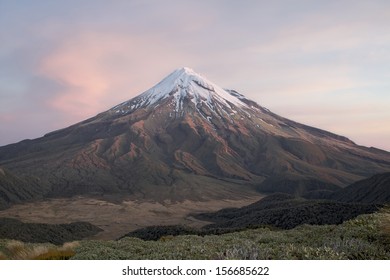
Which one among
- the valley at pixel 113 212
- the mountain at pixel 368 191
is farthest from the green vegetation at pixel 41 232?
the mountain at pixel 368 191

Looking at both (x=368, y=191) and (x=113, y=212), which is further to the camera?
(x=113, y=212)

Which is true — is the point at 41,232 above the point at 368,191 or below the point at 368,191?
below

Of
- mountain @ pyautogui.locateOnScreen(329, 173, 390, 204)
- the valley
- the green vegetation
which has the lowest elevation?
the valley

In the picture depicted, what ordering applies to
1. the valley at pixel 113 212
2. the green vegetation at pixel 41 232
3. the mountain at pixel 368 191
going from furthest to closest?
the valley at pixel 113 212, the mountain at pixel 368 191, the green vegetation at pixel 41 232

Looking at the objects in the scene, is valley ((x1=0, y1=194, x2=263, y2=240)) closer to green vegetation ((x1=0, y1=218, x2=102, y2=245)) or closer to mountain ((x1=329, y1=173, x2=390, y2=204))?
green vegetation ((x1=0, y1=218, x2=102, y2=245))

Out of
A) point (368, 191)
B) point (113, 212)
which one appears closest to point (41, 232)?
point (113, 212)

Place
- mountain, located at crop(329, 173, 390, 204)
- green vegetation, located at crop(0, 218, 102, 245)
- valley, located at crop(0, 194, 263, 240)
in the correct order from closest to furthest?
green vegetation, located at crop(0, 218, 102, 245) < mountain, located at crop(329, 173, 390, 204) < valley, located at crop(0, 194, 263, 240)

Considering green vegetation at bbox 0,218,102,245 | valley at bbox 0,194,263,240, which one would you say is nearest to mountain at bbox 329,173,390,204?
valley at bbox 0,194,263,240

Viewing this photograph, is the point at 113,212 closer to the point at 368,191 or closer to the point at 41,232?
the point at 41,232

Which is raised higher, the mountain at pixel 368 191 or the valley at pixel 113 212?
the mountain at pixel 368 191

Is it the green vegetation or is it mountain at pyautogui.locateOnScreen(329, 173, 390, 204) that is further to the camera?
mountain at pyautogui.locateOnScreen(329, 173, 390, 204)

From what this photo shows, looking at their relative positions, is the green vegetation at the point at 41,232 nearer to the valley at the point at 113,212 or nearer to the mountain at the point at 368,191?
the valley at the point at 113,212
